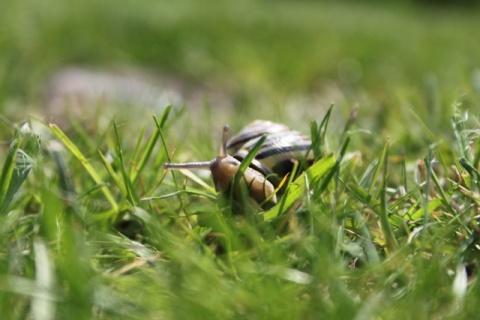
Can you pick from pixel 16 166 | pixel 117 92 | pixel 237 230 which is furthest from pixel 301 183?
pixel 117 92

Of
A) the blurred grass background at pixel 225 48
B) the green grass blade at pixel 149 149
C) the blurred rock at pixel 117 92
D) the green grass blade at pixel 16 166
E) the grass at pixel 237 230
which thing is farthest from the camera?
the blurred grass background at pixel 225 48

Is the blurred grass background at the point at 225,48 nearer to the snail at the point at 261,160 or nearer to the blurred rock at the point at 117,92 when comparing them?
the blurred rock at the point at 117,92

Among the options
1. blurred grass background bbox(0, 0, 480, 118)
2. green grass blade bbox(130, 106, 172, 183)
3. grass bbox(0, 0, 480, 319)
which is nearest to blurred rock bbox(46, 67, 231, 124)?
blurred grass background bbox(0, 0, 480, 118)

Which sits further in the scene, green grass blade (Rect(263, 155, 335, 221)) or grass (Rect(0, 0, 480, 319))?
green grass blade (Rect(263, 155, 335, 221))

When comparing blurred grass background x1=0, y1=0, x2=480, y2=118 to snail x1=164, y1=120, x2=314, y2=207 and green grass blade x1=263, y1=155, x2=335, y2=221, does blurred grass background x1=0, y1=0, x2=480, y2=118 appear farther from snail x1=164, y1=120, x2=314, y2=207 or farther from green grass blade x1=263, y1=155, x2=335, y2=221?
green grass blade x1=263, y1=155, x2=335, y2=221

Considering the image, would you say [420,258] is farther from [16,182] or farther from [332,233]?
[16,182]

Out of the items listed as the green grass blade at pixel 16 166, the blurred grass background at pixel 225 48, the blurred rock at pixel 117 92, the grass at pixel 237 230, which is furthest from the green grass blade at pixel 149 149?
the blurred grass background at pixel 225 48

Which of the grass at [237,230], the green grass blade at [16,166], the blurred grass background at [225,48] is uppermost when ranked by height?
the green grass blade at [16,166]

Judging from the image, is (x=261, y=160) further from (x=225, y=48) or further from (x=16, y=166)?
(x=225, y=48)
